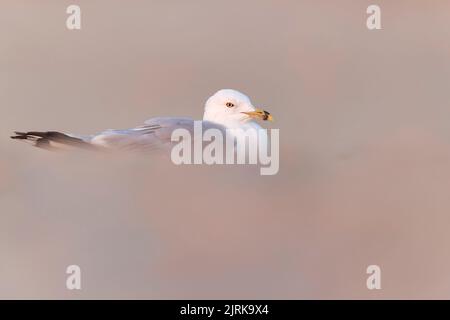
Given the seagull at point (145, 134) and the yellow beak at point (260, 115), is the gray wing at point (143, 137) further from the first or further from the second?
the yellow beak at point (260, 115)

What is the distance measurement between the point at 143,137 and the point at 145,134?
1 centimetres

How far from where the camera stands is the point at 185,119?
1.90 metres

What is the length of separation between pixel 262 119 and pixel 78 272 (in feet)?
2.01

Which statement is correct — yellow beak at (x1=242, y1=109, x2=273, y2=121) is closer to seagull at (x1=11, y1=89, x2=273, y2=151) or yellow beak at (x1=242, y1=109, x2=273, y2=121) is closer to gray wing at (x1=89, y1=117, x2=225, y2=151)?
seagull at (x1=11, y1=89, x2=273, y2=151)

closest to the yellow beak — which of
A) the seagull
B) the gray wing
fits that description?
the seagull

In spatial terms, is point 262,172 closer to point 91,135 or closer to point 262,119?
point 262,119

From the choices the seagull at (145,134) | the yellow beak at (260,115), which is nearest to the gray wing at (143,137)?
the seagull at (145,134)

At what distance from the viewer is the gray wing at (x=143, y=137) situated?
6.06ft

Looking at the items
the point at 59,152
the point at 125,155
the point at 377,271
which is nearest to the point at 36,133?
the point at 59,152

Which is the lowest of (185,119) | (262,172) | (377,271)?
(377,271)

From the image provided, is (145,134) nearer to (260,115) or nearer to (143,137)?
(143,137)

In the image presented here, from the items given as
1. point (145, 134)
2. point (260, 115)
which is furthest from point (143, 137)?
point (260, 115)

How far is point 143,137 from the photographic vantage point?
6.07 ft

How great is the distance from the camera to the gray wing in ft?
6.06
